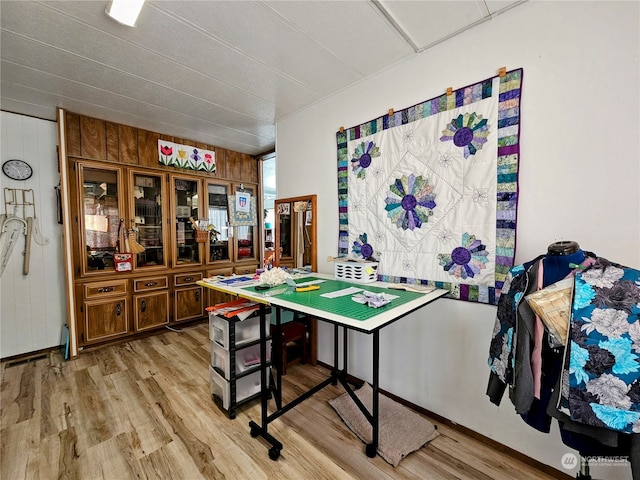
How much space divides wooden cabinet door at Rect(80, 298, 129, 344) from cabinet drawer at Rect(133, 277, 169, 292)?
0.65 ft

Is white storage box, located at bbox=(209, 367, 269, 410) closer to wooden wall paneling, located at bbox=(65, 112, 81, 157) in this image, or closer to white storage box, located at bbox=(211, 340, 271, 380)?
white storage box, located at bbox=(211, 340, 271, 380)

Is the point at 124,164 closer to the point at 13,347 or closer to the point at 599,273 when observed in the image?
the point at 13,347

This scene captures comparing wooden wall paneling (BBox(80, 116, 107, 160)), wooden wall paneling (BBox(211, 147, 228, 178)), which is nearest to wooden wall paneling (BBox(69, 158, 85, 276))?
wooden wall paneling (BBox(80, 116, 107, 160))

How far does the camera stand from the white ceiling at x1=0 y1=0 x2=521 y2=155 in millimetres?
1566

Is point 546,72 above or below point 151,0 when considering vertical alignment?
below

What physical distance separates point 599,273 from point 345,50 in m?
1.98

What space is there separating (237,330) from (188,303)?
217 cm

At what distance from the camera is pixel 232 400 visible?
77.6 inches

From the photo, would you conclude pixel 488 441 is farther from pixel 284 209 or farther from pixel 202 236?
pixel 202 236

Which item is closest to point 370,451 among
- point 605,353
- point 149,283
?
point 605,353

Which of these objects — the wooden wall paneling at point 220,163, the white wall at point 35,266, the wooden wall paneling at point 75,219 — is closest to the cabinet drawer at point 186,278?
the wooden wall paneling at point 75,219

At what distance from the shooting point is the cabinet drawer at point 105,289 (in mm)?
3032

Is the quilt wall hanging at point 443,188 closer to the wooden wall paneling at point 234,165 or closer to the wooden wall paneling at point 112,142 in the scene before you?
the wooden wall paneling at point 234,165

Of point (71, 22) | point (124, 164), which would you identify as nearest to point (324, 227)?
point (71, 22)
